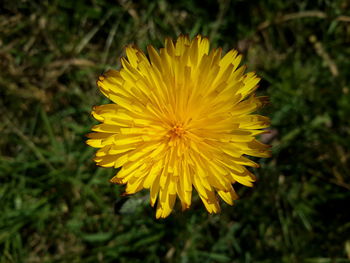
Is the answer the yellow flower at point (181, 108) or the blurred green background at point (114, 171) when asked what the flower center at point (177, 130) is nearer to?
the yellow flower at point (181, 108)

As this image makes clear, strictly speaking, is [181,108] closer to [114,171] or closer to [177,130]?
[177,130]

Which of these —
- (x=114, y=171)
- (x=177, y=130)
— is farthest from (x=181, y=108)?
(x=114, y=171)

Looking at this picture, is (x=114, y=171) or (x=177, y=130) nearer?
(x=177, y=130)

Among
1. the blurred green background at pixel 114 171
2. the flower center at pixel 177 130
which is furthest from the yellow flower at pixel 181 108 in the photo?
the blurred green background at pixel 114 171

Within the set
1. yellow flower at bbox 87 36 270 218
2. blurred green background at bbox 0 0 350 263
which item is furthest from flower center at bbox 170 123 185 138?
blurred green background at bbox 0 0 350 263

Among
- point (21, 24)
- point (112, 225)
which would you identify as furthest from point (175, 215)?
point (21, 24)

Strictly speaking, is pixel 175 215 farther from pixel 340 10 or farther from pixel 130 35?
pixel 340 10
